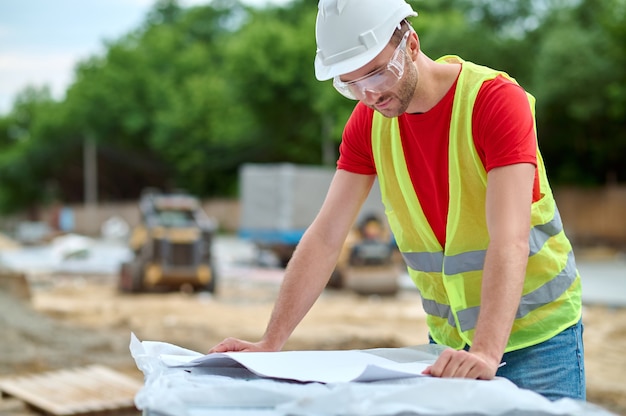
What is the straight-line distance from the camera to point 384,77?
2.25 metres

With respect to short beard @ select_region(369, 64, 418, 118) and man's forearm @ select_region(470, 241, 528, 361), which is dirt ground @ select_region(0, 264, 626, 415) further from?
man's forearm @ select_region(470, 241, 528, 361)

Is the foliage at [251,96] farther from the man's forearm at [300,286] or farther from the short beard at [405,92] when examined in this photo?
the short beard at [405,92]

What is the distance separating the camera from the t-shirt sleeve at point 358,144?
2641 millimetres

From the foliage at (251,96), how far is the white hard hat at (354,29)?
26.2 metres

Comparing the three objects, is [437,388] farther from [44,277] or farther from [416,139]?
[44,277]

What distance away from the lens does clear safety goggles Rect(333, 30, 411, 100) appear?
7.34ft

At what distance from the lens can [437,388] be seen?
181 cm

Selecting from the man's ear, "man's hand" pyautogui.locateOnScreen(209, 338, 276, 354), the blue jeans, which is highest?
the man's ear

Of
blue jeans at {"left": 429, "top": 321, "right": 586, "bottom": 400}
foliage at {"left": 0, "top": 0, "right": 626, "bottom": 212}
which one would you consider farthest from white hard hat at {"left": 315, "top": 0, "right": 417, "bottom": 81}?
foliage at {"left": 0, "top": 0, "right": 626, "bottom": 212}

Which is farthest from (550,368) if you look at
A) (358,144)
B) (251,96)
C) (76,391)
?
(251,96)

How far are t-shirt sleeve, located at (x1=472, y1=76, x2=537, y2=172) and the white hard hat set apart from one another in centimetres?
A: 30

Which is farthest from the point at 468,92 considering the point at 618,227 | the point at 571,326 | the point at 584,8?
the point at 584,8

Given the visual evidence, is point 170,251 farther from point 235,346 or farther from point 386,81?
point 386,81

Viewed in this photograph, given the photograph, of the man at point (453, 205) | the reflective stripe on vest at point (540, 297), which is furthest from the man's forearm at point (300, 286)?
the reflective stripe on vest at point (540, 297)
